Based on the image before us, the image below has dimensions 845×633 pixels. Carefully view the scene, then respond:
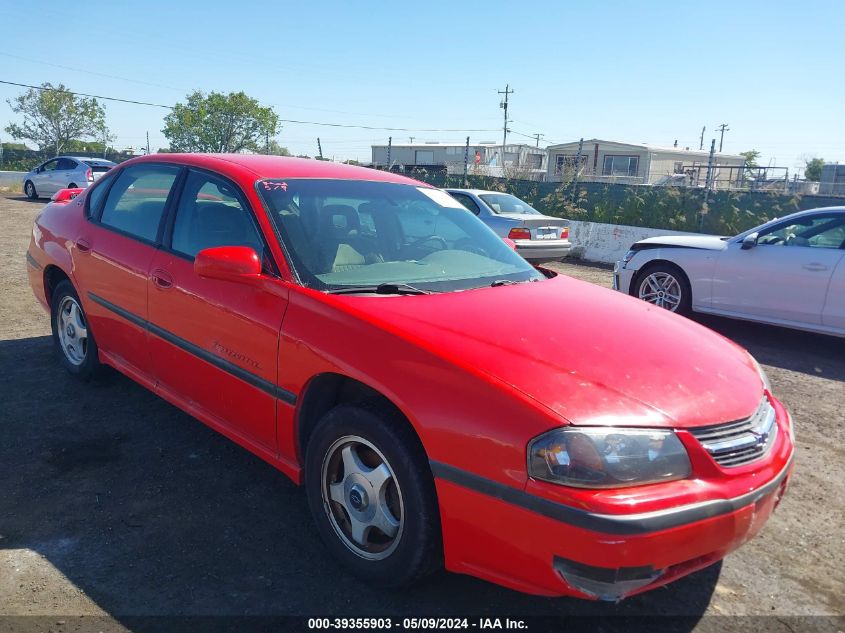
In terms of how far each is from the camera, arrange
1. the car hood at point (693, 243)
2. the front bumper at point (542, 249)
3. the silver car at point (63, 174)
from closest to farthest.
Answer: the car hood at point (693, 243)
the front bumper at point (542, 249)
the silver car at point (63, 174)

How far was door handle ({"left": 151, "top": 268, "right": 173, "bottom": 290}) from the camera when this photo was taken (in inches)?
142

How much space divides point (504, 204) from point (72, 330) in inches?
364

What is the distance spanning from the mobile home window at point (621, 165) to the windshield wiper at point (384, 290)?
1653 inches

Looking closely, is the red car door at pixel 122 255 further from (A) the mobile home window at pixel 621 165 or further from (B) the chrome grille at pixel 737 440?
(A) the mobile home window at pixel 621 165

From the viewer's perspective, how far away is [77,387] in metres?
4.81

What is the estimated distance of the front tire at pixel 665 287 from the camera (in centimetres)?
777

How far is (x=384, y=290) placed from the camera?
3014 millimetres

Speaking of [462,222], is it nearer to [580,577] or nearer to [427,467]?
[427,467]

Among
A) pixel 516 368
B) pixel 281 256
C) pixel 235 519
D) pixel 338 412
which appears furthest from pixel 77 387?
pixel 516 368

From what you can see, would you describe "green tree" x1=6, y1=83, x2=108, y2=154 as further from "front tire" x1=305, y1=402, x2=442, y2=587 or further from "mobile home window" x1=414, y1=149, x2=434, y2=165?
"front tire" x1=305, y1=402, x2=442, y2=587

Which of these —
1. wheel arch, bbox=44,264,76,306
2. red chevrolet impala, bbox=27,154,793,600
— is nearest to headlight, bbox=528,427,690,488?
red chevrolet impala, bbox=27,154,793,600

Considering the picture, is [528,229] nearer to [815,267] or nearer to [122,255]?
[815,267]

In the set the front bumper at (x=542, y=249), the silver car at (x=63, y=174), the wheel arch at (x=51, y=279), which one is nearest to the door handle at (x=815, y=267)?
the front bumper at (x=542, y=249)

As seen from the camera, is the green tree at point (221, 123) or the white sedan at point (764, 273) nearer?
the white sedan at point (764, 273)
